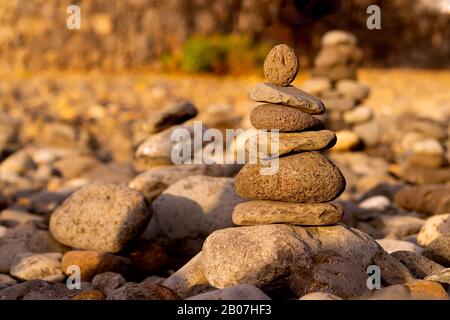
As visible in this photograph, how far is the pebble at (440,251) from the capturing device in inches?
207

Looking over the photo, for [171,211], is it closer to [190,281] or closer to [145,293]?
[190,281]

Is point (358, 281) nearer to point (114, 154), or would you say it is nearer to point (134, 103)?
point (114, 154)

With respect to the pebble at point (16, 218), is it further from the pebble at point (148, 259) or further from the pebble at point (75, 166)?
the pebble at point (75, 166)

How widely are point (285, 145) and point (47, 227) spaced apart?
294 centimetres

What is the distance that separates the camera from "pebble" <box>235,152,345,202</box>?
4.80m

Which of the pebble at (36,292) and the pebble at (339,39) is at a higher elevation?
the pebble at (339,39)

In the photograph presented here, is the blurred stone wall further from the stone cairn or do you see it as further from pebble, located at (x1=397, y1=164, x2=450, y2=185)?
pebble, located at (x1=397, y1=164, x2=450, y2=185)

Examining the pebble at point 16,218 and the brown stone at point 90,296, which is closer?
the brown stone at point 90,296

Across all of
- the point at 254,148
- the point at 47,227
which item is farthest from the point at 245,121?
the point at 254,148

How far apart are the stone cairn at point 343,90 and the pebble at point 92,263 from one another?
6092 millimetres

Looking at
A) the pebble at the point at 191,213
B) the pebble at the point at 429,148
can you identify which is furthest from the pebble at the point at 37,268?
the pebble at the point at 429,148

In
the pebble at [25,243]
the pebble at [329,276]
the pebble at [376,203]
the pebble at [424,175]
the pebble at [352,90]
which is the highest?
the pebble at [352,90]

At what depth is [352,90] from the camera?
36.5 feet

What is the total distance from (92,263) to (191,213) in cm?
106
